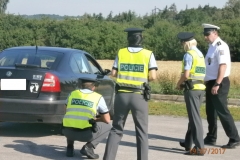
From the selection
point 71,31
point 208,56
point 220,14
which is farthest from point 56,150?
point 220,14

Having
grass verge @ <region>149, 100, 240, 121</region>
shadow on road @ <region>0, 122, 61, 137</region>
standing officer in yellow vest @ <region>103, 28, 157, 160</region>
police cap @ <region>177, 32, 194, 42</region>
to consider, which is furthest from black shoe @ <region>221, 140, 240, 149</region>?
grass verge @ <region>149, 100, 240, 121</region>

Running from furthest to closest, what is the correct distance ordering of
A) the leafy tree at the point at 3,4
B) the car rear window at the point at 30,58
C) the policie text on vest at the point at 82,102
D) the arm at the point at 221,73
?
the leafy tree at the point at 3,4 → the car rear window at the point at 30,58 → the arm at the point at 221,73 → the policie text on vest at the point at 82,102

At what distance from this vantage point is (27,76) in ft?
27.8

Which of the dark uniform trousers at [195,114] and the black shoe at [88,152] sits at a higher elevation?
the dark uniform trousers at [195,114]

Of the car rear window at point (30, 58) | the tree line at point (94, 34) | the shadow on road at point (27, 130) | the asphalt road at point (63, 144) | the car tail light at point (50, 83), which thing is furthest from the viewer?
the tree line at point (94, 34)

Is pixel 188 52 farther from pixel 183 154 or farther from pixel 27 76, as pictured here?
pixel 27 76

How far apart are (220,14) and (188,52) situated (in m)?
94.0

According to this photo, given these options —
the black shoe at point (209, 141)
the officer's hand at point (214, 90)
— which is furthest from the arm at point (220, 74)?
the black shoe at point (209, 141)

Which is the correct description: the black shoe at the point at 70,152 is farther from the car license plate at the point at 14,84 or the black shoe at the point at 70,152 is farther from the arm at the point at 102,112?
the car license plate at the point at 14,84

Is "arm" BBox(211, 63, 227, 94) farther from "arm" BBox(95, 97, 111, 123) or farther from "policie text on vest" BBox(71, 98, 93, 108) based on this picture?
"policie text on vest" BBox(71, 98, 93, 108)

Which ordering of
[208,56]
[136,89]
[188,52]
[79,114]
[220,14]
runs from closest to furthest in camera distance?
1. [136,89]
2. [79,114]
3. [188,52]
4. [208,56]
5. [220,14]

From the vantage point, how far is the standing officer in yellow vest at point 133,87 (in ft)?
21.6

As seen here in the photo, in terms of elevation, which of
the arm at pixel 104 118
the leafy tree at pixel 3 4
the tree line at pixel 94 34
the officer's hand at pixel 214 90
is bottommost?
the tree line at pixel 94 34

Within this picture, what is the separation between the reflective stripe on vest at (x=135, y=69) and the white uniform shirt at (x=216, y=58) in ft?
6.30
